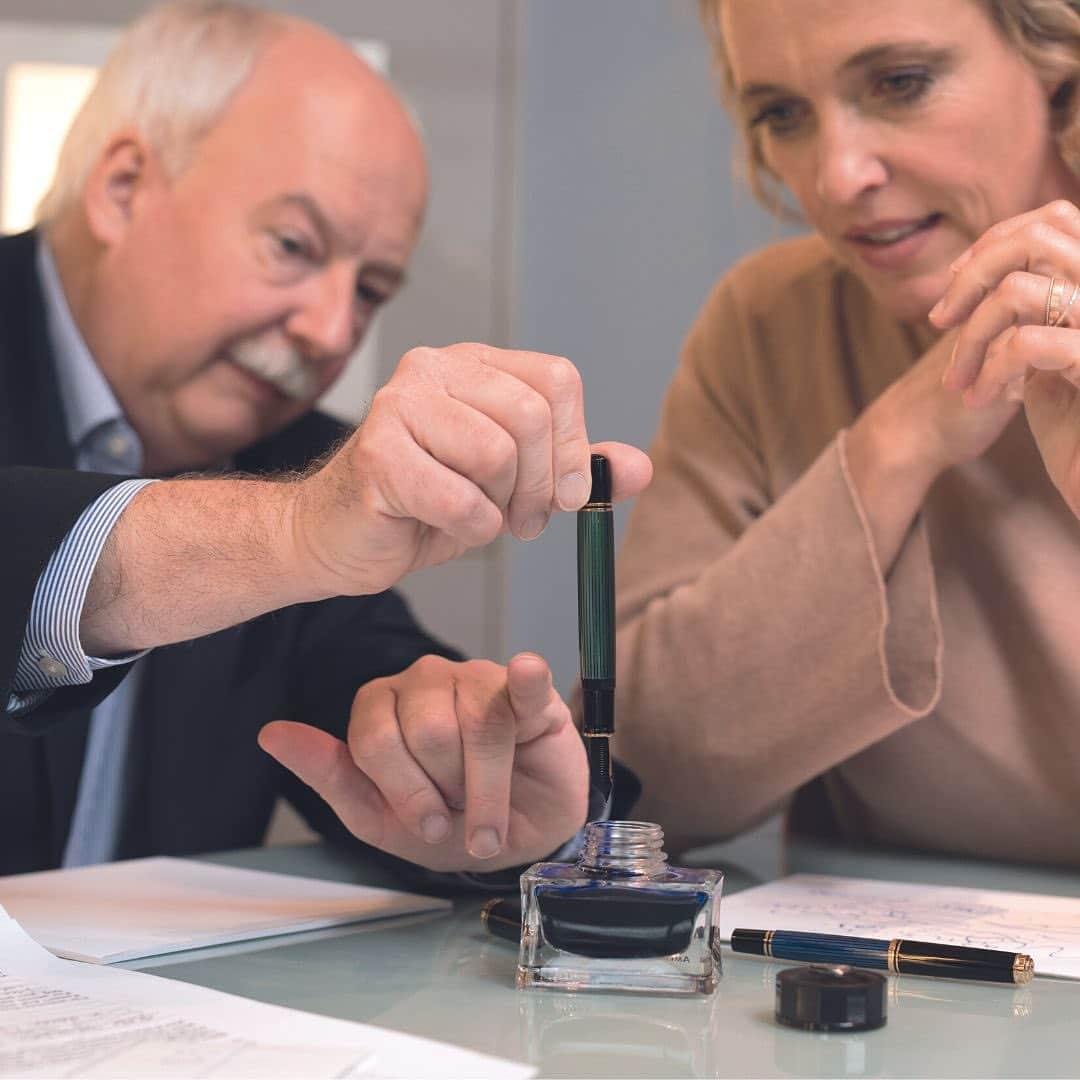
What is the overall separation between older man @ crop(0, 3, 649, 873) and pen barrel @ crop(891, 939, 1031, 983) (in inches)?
10.9

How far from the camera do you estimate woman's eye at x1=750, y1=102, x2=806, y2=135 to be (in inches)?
49.6

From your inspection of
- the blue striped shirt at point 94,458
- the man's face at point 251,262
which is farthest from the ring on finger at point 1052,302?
the blue striped shirt at point 94,458

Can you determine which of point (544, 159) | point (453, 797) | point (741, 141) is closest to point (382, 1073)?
point (453, 797)

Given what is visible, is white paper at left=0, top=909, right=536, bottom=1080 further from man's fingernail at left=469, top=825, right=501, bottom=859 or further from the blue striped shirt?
the blue striped shirt

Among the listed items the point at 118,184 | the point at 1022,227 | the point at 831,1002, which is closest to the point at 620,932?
the point at 831,1002

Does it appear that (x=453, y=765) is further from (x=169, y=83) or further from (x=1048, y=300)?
(x=169, y=83)

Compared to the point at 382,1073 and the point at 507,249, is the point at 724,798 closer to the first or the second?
the point at 382,1073

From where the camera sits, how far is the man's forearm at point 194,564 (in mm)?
825

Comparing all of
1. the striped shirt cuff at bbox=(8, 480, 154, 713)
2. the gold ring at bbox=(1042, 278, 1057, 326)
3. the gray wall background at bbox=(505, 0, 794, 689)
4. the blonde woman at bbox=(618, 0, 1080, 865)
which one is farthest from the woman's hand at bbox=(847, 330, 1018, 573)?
the gray wall background at bbox=(505, 0, 794, 689)

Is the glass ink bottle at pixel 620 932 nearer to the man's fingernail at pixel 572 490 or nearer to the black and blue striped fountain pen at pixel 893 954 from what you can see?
the black and blue striped fountain pen at pixel 893 954

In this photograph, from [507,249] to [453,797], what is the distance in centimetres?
182

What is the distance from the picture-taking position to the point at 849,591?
1145 mm

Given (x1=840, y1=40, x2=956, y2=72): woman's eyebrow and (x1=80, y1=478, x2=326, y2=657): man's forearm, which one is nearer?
(x1=80, y1=478, x2=326, y2=657): man's forearm

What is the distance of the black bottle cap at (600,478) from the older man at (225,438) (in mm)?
128
